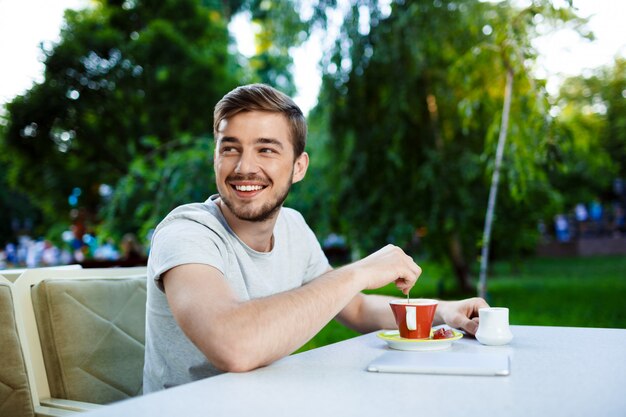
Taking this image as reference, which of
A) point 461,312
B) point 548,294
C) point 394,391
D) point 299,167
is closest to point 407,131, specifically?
point 548,294

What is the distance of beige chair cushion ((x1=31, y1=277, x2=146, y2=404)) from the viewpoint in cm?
178

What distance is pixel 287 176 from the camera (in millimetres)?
1820

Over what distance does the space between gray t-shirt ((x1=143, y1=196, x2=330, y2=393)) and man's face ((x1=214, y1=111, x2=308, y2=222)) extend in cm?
8

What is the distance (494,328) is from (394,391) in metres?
0.56

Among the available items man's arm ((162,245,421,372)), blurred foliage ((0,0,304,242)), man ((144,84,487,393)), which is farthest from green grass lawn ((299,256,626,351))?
blurred foliage ((0,0,304,242))

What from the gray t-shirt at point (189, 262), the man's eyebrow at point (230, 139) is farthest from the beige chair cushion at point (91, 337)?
the man's eyebrow at point (230, 139)

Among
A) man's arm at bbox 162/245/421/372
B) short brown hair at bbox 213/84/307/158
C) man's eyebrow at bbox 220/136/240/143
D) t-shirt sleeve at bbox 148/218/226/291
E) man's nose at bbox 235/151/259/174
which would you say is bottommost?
man's arm at bbox 162/245/421/372

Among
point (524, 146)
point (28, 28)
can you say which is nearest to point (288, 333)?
point (524, 146)

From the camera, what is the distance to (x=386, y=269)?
163 centimetres

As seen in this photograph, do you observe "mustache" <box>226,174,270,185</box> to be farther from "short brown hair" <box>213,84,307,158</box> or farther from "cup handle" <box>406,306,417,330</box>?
"cup handle" <box>406,306,417,330</box>

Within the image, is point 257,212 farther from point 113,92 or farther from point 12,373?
point 113,92

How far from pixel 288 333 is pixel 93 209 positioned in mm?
14077

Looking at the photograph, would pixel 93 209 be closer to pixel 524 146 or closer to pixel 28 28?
pixel 28 28

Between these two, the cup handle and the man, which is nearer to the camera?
the man
